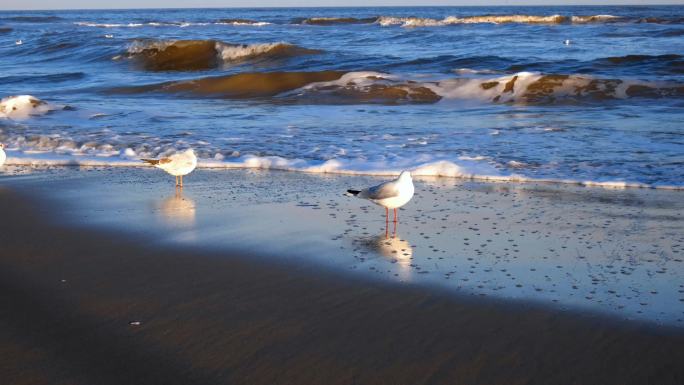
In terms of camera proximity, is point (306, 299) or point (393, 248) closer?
point (306, 299)

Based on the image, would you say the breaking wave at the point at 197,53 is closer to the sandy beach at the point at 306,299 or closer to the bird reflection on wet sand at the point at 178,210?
the bird reflection on wet sand at the point at 178,210

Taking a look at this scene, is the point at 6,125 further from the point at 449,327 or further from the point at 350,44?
the point at 350,44

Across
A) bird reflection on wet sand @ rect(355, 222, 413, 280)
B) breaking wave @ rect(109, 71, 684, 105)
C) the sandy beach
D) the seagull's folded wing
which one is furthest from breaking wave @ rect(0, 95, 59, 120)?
bird reflection on wet sand @ rect(355, 222, 413, 280)

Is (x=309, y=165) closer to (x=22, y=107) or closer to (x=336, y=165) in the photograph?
(x=336, y=165)

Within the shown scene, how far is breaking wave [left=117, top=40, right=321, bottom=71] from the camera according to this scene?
79.2 feet

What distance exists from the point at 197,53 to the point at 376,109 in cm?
1419

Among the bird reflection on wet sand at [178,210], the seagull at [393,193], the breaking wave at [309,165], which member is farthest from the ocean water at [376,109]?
the seagull at [393,193]

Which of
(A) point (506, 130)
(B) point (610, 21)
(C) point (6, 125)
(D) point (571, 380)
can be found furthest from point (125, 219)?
(B) point (610, 21)

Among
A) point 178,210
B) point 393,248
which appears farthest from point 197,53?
point 393,248

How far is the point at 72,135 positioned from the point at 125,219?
4.70 metres

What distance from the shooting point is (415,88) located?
50.6 ft

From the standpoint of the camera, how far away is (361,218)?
6.15 meters

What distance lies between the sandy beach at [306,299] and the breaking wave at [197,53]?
1770 centimetres

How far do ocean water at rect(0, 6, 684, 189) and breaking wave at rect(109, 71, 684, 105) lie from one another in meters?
0.05
